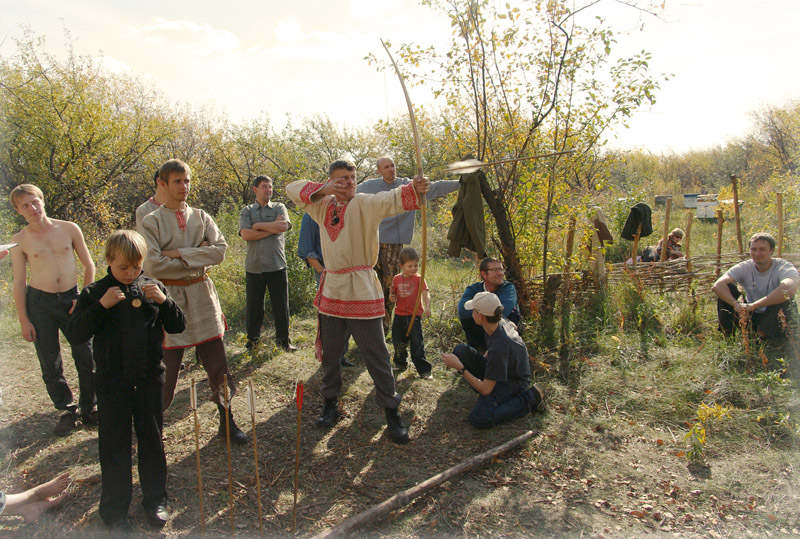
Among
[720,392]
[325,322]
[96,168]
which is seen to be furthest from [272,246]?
[96,168]

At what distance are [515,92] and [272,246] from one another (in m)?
2.99

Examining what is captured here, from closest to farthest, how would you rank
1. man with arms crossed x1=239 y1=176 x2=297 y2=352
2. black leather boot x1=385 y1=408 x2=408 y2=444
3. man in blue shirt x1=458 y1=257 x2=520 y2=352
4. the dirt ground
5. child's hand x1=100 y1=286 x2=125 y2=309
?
child's hand x1=100 y1=286 x2=125 y2=309 → the dirt ground → black leather boot x1=385 y1=408 x2=408 y2=444 → man in blue shirt x1=458 y1=257 x2=520 y2=352 → man with arms crossed x1=239 y1=176 x2=297 y2=352

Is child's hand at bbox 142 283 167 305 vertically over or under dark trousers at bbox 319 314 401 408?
over

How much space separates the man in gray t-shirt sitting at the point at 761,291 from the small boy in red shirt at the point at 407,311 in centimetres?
285

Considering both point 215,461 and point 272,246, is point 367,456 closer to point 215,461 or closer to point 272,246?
point 215,461

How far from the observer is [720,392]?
3900mm

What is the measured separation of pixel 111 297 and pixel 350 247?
1402 mm

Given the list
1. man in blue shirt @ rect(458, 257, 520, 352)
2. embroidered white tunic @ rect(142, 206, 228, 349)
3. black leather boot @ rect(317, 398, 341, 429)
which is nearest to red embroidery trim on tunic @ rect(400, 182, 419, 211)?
embroidered white tunic @ rect(142, 206, 228, 349)

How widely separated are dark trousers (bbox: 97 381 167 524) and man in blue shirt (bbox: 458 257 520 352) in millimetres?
2420

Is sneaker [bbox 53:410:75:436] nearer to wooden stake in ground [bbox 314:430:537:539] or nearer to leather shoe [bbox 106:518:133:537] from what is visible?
leather shoe [bbox 106:518:133:537]

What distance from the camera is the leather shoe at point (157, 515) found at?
8.20 ft

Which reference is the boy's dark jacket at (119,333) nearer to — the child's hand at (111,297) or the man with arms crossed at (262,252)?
the child's hand at (111,297)

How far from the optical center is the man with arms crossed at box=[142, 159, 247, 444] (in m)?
3.13

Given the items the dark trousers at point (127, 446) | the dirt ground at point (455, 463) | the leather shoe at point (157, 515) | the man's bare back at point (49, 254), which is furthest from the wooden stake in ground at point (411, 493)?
the man's bare back at point (49, 254)
